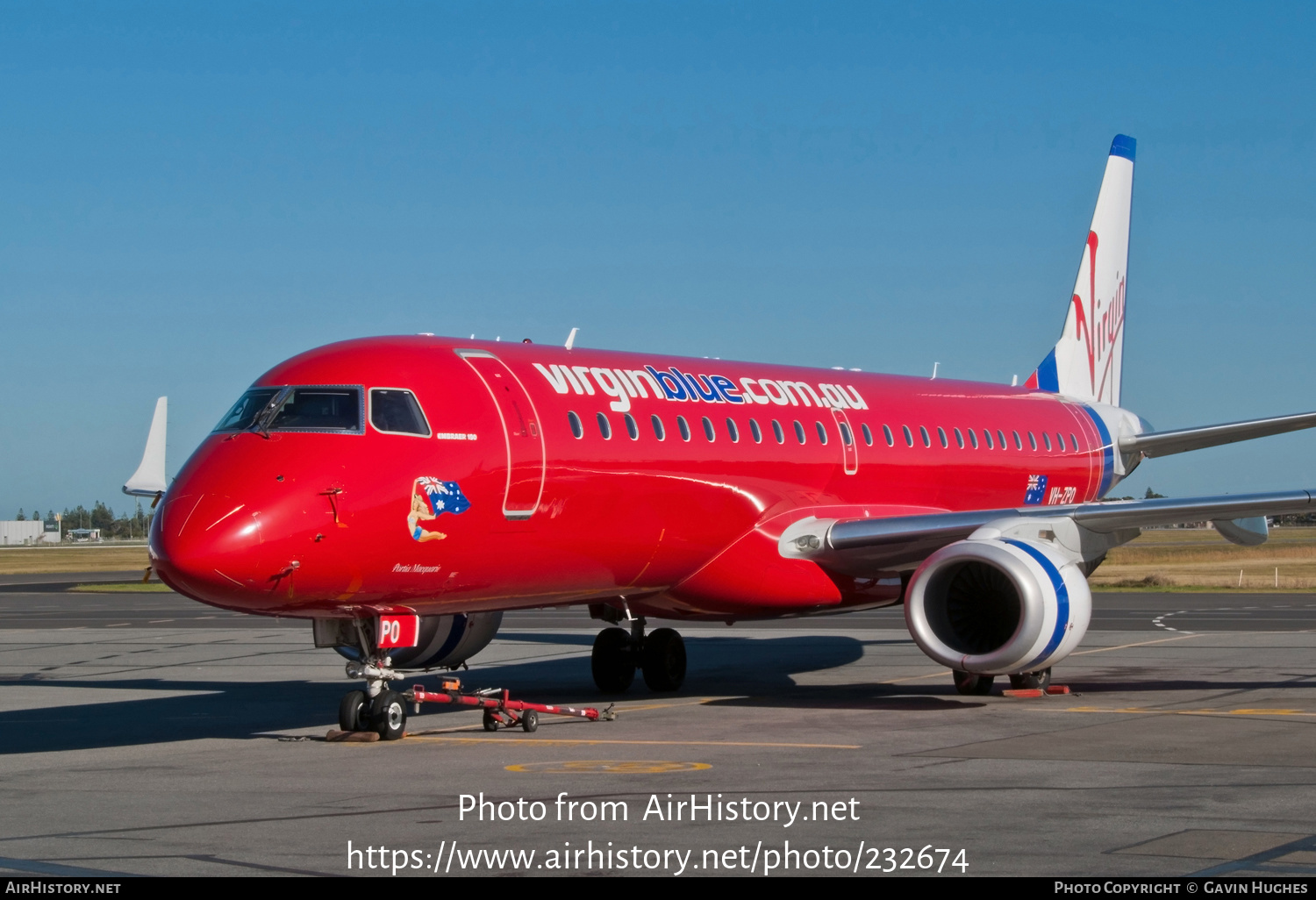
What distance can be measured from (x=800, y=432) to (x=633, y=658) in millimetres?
3659

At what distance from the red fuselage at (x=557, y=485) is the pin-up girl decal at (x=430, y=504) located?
2 centimetres

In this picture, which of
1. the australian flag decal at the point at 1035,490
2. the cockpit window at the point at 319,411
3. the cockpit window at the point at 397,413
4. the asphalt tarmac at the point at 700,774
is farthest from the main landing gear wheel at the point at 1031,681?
the cockpit window at the point at 319,411

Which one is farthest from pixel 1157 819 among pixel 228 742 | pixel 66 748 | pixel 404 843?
pixel 66 748

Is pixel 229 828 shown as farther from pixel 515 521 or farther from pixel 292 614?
pixel 515 521

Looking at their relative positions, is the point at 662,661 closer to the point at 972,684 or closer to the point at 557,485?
the point at 972,684

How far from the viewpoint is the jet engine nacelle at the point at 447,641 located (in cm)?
1856

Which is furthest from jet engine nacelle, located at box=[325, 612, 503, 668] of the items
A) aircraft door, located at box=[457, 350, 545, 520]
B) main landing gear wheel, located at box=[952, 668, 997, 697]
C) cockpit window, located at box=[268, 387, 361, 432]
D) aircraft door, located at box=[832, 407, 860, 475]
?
main landing gear wheel, located at box=[952, 668, 997, 697]

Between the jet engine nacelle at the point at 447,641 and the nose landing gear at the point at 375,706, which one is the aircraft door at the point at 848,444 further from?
the nose landing gear at the point at 375,706

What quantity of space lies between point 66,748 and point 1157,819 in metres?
10.1

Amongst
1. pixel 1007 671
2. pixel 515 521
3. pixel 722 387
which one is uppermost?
pixel 722 387

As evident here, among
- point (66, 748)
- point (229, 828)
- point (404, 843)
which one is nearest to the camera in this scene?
point (404, 843)

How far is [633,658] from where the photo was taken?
20578 mm

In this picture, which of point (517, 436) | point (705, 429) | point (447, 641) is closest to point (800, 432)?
point (705, 429)

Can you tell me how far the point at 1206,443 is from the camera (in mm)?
25312
